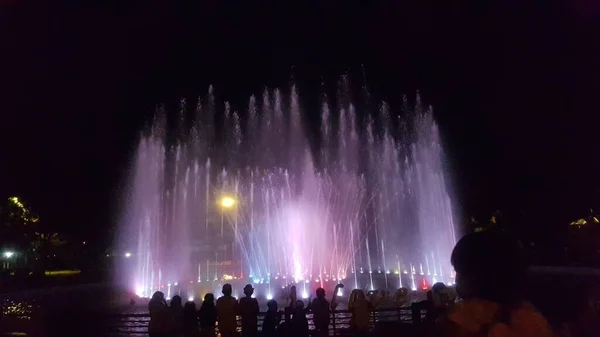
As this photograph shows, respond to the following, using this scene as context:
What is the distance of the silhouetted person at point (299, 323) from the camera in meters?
7.10

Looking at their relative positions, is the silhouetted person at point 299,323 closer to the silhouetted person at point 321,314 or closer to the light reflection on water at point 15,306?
the silhouetted person at point 321,314

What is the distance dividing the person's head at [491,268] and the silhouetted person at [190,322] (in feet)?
22.8

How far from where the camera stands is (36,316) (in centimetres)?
995

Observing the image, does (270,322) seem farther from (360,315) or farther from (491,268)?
(491,268)

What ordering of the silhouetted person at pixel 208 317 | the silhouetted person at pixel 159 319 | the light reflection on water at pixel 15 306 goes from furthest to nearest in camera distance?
the light reflection on water at pixel 15 306
the silhouetted person at pixel 208 317
the silhouetted person at pixel 159 319

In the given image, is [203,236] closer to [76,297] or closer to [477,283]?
[76,297]

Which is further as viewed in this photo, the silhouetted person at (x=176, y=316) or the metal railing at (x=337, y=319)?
the metal railing at (x=337, y=319)

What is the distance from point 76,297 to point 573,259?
112 feet

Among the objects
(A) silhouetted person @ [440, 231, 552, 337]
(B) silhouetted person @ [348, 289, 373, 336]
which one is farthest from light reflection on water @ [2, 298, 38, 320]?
(A) silhouetted person @ [440, 231, 552, 337]

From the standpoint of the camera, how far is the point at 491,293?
1.92 metres

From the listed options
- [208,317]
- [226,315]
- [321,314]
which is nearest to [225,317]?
[226,315]

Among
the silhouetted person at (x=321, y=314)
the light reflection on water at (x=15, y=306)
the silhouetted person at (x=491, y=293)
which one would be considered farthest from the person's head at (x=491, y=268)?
the light reflection on water at (x=15, y=306)

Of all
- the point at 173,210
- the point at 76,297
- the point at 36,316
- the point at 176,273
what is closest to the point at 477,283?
the point at 36,316

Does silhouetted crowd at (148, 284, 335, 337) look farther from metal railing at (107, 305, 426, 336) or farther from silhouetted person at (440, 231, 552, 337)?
silhouetted person at (440, 231, 552, 337)
